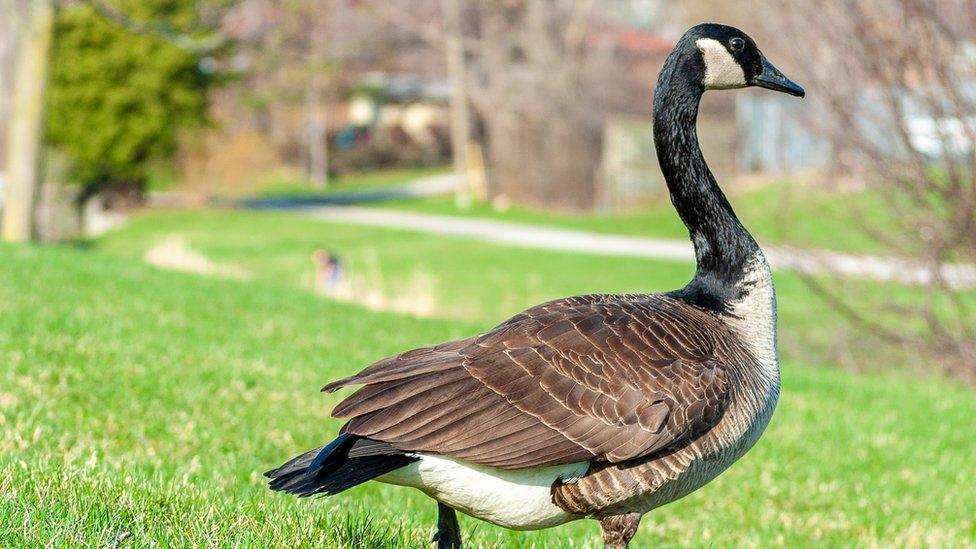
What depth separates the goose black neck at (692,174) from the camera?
477 centimetres

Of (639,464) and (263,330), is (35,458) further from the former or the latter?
(263,330)

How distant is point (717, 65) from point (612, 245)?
27282 mm

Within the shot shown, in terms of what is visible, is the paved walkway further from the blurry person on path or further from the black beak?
the black beak

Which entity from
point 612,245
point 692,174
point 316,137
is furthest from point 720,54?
point 316,137

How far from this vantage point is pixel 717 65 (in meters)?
4.87

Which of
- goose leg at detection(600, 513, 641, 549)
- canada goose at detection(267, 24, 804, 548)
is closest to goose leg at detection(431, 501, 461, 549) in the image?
canada goose at detection(267, 24, 804, 548)

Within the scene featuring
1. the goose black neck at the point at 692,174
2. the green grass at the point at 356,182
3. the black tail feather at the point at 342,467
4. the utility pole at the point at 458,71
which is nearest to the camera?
the black tail feather at the point at 342,467

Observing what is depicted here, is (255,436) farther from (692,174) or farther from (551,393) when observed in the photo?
(692,174)

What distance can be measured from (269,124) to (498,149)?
2357cm

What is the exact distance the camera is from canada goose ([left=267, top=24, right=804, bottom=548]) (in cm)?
385

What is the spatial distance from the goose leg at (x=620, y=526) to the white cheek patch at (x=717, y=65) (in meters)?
1.93

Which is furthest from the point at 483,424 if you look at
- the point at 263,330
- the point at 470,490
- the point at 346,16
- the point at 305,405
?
the point at 346,16

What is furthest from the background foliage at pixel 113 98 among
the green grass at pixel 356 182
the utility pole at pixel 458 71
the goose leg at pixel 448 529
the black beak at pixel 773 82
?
the goose leg at pixel 448 529

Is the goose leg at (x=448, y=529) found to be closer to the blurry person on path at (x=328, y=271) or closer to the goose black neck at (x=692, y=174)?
the goose black neck at (x=692, y=174)
